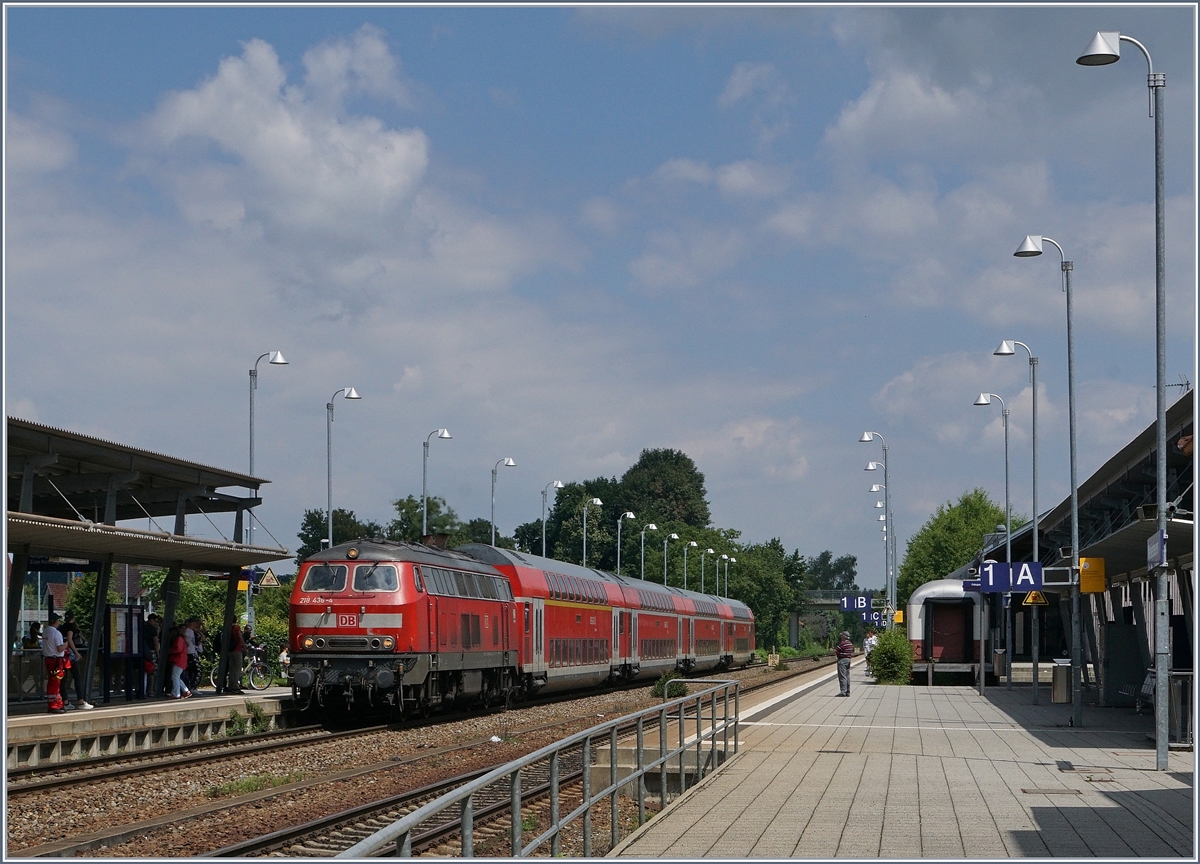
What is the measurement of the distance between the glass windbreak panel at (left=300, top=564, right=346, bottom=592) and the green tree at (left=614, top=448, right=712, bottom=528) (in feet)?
382

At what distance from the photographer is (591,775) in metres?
13.6

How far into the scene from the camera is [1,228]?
37.9 feet

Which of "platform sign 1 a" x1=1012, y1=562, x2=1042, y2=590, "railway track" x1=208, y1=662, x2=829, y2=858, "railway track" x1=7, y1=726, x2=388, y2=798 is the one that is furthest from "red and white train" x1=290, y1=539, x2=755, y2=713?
"platform sign 1 a" x1=1012, y1=562, x2=1042, y2=590

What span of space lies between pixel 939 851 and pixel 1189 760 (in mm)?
8831

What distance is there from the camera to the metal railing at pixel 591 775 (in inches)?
254

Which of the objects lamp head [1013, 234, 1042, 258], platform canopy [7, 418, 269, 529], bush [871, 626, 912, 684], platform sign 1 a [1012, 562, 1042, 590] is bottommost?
bush [871, 626, 912, 684]

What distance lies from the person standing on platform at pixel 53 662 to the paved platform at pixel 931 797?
34.6ft

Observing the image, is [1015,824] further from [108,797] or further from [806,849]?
[108,797]

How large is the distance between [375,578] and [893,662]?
935 inches

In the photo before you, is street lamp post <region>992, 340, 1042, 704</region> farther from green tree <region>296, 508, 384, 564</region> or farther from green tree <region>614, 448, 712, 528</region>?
green tree <region>614, 448, 712, 528</region>

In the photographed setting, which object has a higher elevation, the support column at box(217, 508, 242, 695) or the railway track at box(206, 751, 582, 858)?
the support column at box(217, 508, 242, 695)

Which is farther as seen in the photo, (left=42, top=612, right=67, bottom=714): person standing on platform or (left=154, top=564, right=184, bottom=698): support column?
(left=154, top=564, right=184, bottom=698): support column

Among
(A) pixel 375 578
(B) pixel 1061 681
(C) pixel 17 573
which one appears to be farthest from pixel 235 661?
(B) pixel 1061 681

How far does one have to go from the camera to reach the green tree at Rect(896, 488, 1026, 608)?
9738cm
